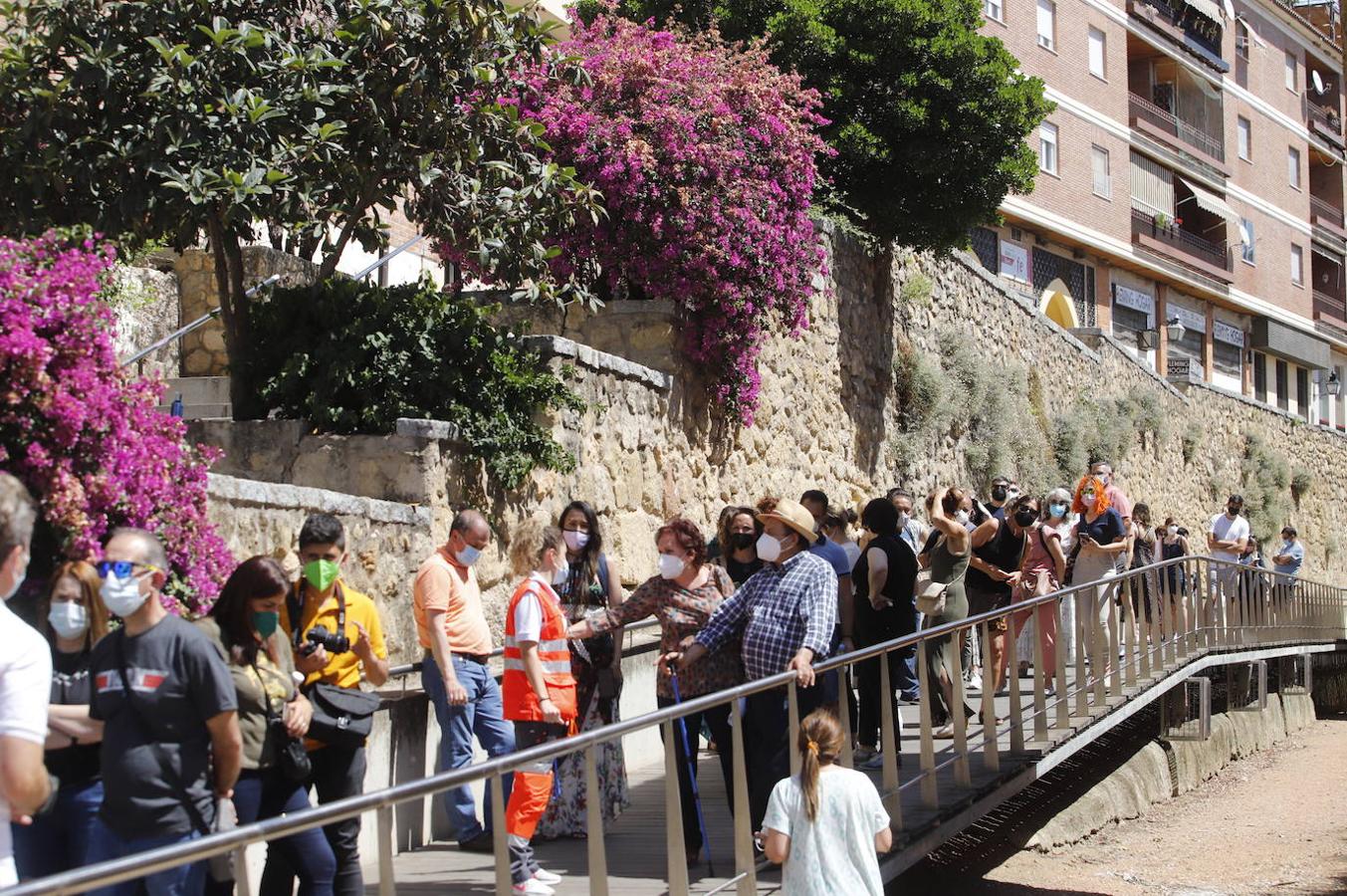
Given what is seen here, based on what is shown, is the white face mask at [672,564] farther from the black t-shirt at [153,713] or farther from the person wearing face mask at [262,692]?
the black t-shirt at [153,713]

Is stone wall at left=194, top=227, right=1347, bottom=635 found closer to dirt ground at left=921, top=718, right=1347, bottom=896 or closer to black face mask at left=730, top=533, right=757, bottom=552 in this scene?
black face mask at left=730, top=533, right=757, bottom=552

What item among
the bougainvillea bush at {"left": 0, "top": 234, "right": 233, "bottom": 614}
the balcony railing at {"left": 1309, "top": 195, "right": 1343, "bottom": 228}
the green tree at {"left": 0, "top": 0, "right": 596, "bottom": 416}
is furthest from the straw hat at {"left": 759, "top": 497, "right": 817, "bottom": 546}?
the balcony railing at {"left": 1309, "top": 195, "right": 1343, "bottom": 228}

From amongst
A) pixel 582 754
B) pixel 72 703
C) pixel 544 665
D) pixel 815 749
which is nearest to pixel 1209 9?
pixel 544 665

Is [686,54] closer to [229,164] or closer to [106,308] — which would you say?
[229,164]

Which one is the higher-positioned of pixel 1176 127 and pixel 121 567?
pixel 1176 127

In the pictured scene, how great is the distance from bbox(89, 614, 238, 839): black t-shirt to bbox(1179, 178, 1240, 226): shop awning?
3909 cm

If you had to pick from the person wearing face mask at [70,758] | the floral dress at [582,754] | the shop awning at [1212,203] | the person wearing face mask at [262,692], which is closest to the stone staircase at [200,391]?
the floral dress at [582,754]

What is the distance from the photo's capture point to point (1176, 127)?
4072 centimetres

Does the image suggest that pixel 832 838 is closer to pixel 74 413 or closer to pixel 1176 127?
pixel 74 413

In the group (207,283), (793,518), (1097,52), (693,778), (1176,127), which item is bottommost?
(693,778)

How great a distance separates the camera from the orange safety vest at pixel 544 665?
755 cm

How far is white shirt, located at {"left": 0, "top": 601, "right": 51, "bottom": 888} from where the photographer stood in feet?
13.3

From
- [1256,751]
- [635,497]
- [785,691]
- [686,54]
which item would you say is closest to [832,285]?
[686,54]

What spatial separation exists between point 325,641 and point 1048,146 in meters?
30.3
